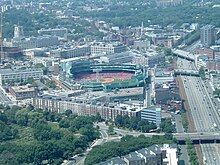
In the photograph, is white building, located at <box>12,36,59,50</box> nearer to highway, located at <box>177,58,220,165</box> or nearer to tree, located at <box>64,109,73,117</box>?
highway, located at <box>177,58,220,165</box>

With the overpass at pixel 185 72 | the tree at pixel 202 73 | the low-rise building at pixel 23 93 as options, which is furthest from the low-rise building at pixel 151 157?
the overpass at pixel 185 72

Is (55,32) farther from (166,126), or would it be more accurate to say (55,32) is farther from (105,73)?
(166,126)

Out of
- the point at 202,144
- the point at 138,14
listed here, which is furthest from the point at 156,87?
the point at 138,14

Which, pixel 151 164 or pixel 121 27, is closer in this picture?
pixel 151 164

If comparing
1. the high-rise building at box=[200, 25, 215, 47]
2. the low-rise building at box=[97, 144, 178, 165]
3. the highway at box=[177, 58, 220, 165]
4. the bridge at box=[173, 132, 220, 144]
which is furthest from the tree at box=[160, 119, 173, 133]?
the high-rise building at box=[200, 25, 215, 47]

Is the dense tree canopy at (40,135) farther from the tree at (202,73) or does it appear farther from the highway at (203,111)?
the tree at (202,73)

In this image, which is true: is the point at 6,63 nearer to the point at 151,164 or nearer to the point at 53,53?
the point at 53,53

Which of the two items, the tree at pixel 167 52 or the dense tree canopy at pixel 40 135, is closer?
the dense tree canopy at pixel 40 135
